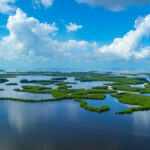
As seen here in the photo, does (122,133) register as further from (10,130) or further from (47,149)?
(10,130)

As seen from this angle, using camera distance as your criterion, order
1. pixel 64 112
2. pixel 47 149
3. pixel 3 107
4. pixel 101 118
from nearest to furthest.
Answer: pixel 47 149 → pixel 101 118 → pixel 64 112 → pixel 3 107

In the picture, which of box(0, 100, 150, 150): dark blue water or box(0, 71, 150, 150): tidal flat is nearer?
box(0, 100, 150, 150): dark blue water

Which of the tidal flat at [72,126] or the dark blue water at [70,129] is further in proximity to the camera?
the tidal flat at [72,126]

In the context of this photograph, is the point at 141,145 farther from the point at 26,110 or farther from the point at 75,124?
the point at 26,110

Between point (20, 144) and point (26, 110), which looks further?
point (26, 110)

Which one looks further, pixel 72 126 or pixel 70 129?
pixel 72 126

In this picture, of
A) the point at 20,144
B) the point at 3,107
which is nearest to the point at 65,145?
the point at 20,144

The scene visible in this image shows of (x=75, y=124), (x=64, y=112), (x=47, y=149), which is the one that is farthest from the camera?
(x=64, y=112)

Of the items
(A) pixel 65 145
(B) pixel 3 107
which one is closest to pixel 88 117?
(A) pixel 65 145

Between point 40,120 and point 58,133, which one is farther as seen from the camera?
point 40,120
